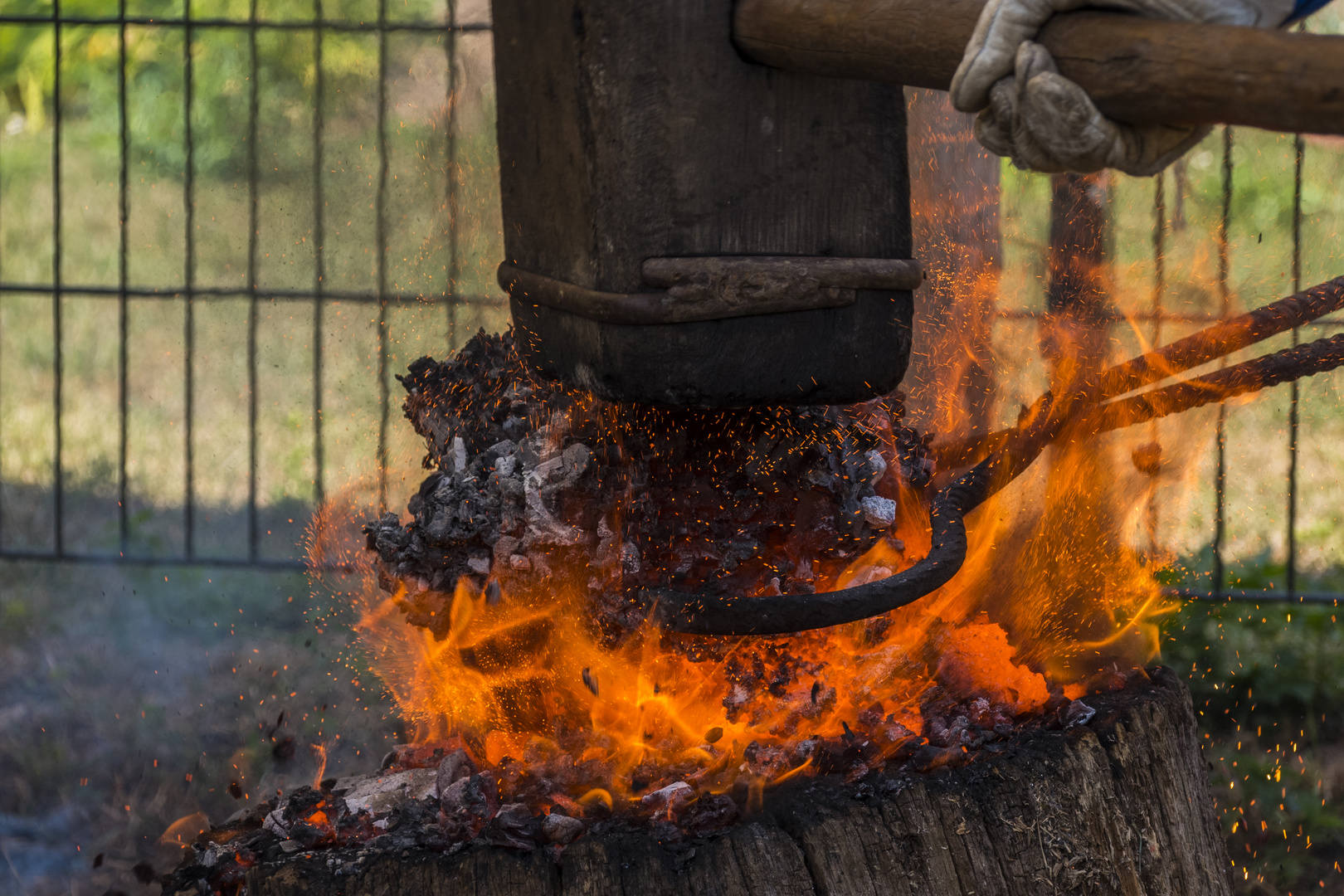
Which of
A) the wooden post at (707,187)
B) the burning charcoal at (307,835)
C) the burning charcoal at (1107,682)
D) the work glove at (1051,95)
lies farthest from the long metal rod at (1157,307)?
the burning charcoal at (307,835)

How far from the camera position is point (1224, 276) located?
286 centimetres

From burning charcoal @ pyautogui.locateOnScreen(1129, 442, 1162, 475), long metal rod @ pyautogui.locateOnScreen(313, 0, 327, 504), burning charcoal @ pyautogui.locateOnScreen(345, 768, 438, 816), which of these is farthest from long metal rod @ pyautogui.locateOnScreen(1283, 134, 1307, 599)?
long metal rod @ pyautogui.locateOnScreen(313, 0, 327, 504)

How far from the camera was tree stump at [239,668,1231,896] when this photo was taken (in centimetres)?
138

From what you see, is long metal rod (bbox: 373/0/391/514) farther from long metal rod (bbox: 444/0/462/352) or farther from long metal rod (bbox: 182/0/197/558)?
long metal rod (bbox: 182/0/197/558)

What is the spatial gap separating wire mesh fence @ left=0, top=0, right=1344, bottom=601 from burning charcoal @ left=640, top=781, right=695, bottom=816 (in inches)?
62.0

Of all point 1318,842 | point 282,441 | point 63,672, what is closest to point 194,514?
point 282,441

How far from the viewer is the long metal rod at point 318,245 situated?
3.15m

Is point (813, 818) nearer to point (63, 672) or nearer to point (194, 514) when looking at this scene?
point (63, 672)

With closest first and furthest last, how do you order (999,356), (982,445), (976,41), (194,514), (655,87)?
(976,41) < (655,87) < (982,445) < (999,356) < (194,514)

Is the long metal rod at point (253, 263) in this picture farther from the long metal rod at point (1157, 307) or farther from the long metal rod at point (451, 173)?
the long metal rod at point (1157, 307)

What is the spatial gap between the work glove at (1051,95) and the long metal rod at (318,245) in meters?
2.53

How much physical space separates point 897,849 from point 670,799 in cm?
33

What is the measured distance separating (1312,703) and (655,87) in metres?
2.85

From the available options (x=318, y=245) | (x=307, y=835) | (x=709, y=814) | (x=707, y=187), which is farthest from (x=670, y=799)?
(x=318, y=245)
